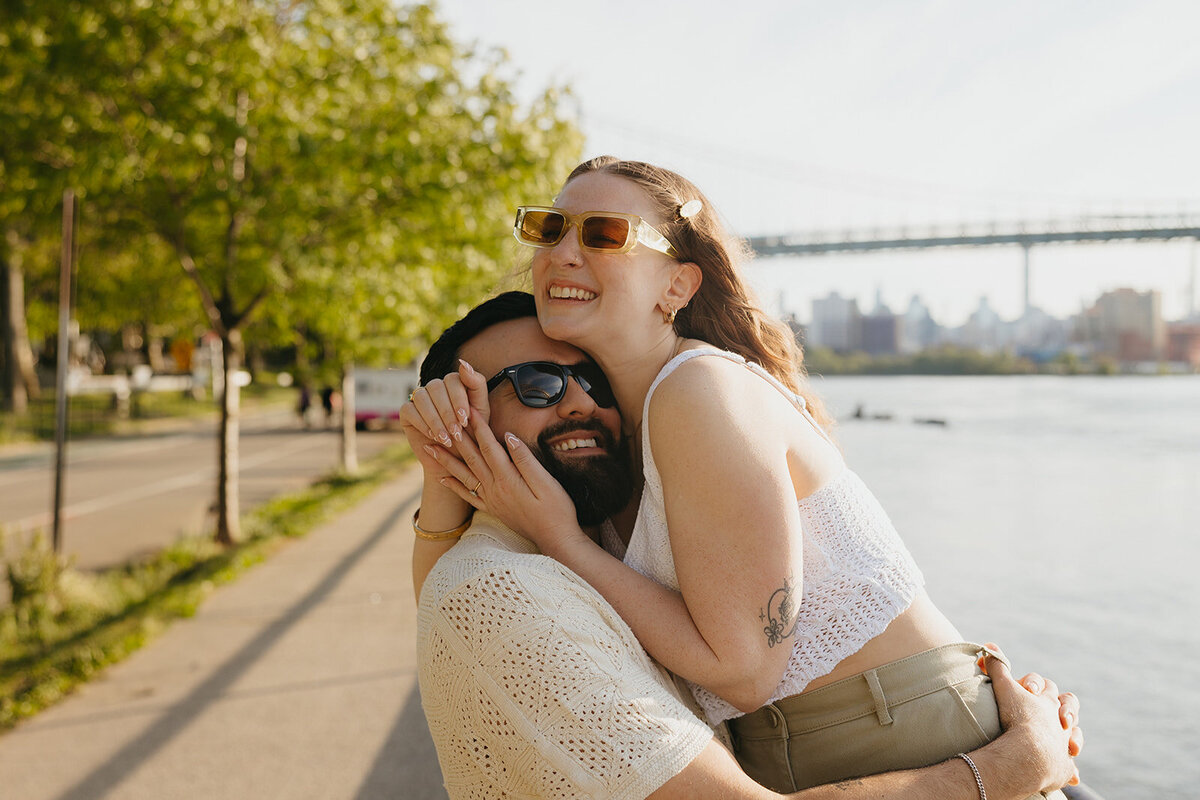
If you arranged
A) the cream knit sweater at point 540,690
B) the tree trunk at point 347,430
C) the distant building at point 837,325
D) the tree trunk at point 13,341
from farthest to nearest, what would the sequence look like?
the distant building at point 837,325 → the tree trunk at point 13,341 → the tree trunk at point 347,430 → the cream knit sweater at point 540,690

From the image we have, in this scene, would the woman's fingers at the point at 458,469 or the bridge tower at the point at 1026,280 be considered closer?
the woman's fingers at the point at 458,469

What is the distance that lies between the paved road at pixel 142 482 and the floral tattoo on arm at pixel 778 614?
7.50 metres

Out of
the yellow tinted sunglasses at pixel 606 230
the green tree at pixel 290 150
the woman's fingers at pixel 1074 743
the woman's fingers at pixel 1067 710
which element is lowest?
the woman's fingers at pixel 1074 743

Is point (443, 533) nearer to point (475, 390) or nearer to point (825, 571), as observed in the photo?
point (475, 390)

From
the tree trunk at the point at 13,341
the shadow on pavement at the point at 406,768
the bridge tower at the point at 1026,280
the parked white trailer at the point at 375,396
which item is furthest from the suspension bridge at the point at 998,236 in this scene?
the shadow on pavement at the point at 406,768

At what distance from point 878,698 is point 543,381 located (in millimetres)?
824

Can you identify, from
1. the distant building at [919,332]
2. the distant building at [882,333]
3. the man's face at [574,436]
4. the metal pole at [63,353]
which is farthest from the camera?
the distant building at [919,332]

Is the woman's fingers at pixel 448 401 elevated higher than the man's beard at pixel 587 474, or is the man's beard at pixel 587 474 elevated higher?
the woman's fingers at pixel 448 401

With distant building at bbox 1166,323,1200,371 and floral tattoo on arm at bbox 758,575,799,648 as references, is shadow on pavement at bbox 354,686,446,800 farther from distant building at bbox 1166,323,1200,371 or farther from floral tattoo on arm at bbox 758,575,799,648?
distant building at bbox 1166,323,1200,371

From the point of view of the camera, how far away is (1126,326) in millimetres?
28766

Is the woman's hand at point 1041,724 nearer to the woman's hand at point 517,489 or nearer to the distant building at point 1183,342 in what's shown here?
the woman's hand at point 517,489

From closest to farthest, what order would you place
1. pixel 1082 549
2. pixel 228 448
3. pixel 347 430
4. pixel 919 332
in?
pixel 228 448 → pixel 1082 549 → pixel 347 430 → pixel 919 332

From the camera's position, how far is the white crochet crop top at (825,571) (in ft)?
5.42

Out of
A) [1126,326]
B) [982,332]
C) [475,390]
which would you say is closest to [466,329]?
[475,390]
